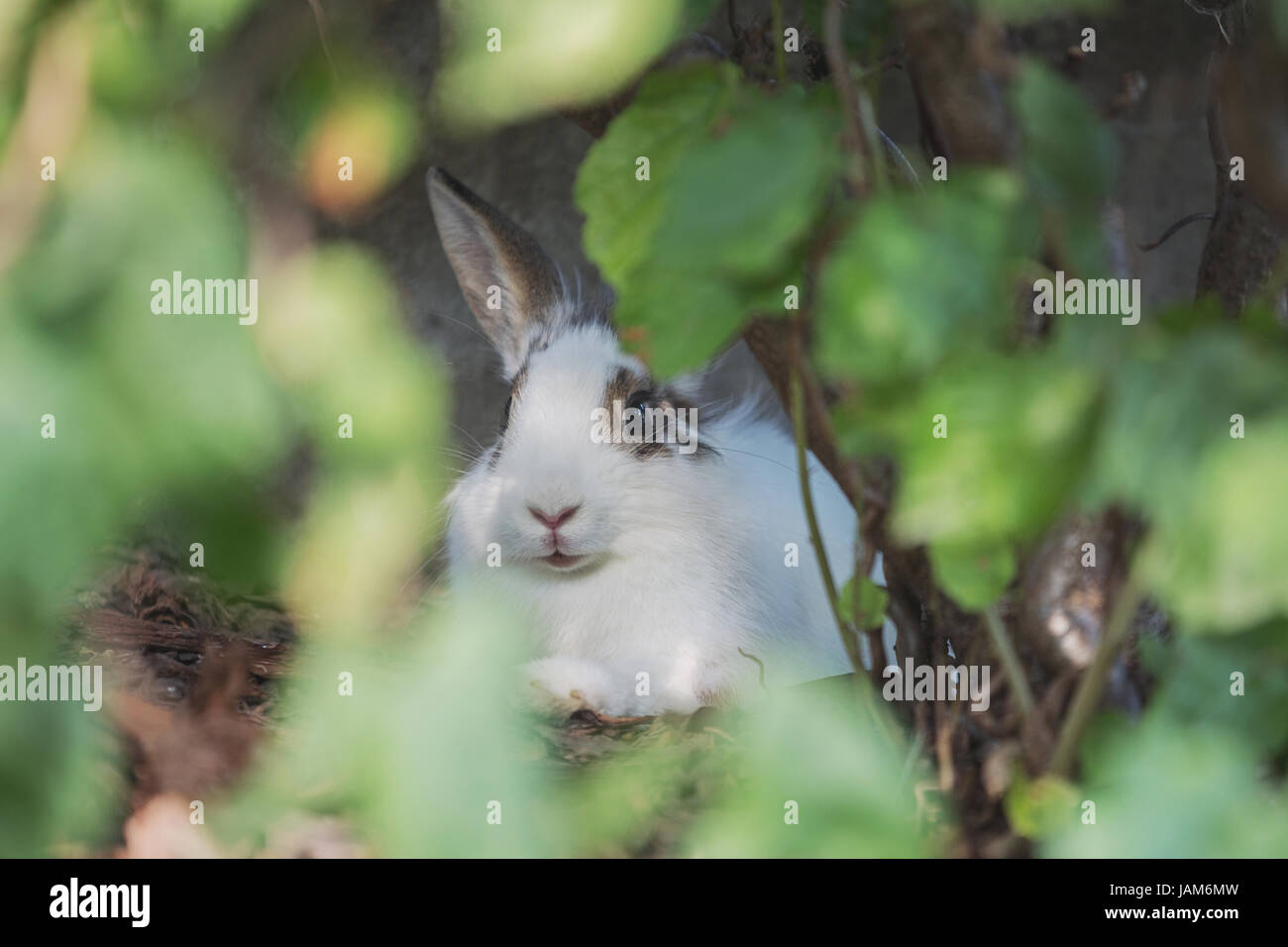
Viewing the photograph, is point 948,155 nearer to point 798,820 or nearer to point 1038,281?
point 1038,281

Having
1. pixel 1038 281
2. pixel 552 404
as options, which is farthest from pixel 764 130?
pixel 552 404

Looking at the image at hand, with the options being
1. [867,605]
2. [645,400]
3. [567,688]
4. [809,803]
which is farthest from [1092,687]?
[645,400]

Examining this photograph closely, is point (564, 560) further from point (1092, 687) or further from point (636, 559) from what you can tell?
point (1092, 687)

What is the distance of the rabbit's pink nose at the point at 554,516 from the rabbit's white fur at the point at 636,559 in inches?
0.4

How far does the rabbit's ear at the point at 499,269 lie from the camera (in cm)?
292

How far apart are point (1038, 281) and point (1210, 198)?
3032 millimetres

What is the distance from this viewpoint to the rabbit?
258 cm

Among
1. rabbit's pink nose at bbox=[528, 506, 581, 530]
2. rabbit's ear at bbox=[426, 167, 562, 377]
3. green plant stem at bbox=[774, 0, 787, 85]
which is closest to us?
green plant stem at bbox=[774, 0, 787, 85]

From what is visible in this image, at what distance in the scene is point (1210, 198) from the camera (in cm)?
442

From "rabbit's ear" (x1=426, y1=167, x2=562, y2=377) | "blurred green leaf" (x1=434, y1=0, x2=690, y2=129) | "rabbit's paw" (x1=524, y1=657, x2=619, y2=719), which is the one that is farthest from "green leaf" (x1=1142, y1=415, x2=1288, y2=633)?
"rabbit's ear" (x1=426, y1=167, x2=562, y2=377)

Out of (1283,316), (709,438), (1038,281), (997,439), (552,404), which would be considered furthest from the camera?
(709,438)

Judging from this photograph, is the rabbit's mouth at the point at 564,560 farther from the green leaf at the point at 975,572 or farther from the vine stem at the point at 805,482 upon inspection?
the green leaf at the point at 975,572

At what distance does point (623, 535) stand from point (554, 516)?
0.62ft

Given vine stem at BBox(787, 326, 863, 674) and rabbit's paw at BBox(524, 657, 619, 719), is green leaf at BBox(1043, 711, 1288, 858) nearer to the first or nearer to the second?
vine stem at BBox(787, 326, 863, 674)
